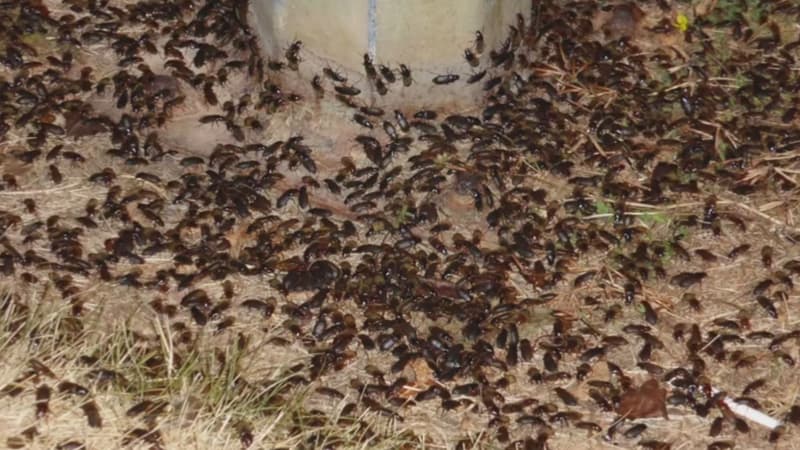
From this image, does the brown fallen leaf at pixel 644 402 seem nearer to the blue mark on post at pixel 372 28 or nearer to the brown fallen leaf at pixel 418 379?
the brown fallen leaf at pixel 418 379

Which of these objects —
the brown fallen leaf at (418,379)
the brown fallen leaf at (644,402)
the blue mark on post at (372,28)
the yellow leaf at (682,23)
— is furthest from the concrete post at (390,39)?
the brown fallen leaf at (644,402)

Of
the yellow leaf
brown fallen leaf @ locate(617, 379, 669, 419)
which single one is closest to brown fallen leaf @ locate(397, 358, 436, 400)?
brown fallen leaf @ locate(617, 379, 669, 419)

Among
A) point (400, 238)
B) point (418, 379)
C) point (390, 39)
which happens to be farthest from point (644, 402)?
point (390, 39)

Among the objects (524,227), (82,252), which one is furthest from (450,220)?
(82,252)

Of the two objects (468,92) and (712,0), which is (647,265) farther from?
(712,0)

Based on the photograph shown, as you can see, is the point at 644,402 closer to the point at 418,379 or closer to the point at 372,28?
the point at 418,379
